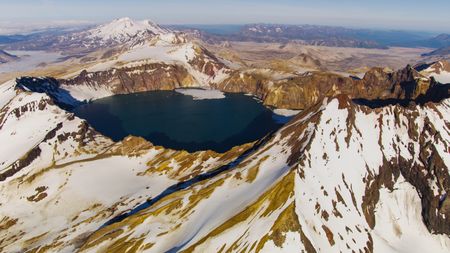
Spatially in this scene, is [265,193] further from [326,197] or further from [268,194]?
[326,197]

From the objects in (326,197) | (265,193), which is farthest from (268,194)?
(326,197)

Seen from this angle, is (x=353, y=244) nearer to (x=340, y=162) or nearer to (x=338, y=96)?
(x=340, y=162)

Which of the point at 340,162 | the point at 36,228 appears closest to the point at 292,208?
the point at 340,162

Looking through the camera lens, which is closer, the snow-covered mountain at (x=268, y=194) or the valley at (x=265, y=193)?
the snow-covered mountain at (x=268, y=194)

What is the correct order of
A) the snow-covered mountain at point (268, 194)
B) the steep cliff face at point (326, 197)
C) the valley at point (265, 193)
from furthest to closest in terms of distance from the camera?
the valley at point (265, 193) → the snow-covered mountain at point (268, 194) → the steep cliff face at point (326, 197)

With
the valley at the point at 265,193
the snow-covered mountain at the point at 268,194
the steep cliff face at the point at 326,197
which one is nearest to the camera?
the steep cliff face at the point at 326,197
